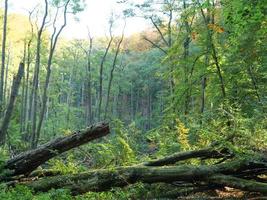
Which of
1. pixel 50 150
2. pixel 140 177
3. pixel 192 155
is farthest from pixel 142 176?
pixel 50 150

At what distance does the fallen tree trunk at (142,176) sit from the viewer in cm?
739

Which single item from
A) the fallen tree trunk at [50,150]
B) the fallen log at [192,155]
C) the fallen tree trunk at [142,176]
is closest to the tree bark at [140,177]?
the fallen tree trunk at [142,176]

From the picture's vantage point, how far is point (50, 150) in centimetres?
748

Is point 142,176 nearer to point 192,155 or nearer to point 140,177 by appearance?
point 140,177

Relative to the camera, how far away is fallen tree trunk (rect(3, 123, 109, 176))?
737 cm

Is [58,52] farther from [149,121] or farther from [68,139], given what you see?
[68,139]

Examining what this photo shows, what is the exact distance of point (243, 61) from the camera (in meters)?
15.6

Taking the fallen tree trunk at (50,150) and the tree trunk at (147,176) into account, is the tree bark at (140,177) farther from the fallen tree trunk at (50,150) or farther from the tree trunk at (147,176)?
the fallen tree trunk at (50,150)

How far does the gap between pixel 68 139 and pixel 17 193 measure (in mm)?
1318

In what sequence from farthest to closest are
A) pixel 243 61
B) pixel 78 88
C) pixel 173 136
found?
1. pixel 78 88
2. pixel 243 61
3. pixel 173 136

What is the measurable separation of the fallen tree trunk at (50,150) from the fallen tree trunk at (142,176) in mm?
377

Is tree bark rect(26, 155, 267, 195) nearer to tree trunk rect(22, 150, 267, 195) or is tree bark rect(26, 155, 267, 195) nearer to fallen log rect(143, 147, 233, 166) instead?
tree trunk rect(22, 150, 267, 195)

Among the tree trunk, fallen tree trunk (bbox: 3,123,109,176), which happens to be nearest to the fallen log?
the tree trunk

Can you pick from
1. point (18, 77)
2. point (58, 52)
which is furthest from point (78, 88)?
point (18, 77)
